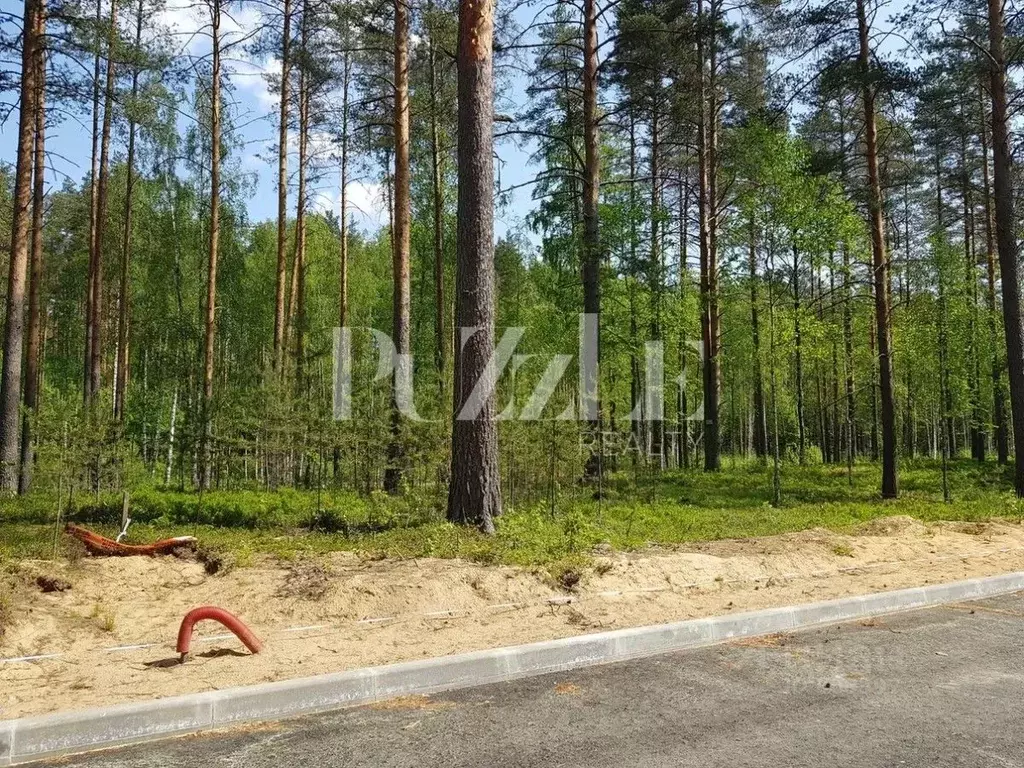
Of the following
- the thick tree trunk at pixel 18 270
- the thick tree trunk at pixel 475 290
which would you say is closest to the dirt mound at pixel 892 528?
the thick tree trunk at pixel 475 290

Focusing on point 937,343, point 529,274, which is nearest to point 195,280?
point 529,274

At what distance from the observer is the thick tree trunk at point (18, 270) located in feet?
47.3

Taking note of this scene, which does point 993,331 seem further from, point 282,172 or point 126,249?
point 126,249

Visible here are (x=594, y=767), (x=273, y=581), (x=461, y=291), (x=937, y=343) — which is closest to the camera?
(x=594, y=767)

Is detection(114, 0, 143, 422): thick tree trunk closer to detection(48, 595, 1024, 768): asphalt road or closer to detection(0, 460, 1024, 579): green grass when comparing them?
detection(0, 460, 1024, 579): green grass

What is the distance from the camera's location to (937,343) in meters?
18.1

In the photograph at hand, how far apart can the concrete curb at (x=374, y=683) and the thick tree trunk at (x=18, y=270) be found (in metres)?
12.6

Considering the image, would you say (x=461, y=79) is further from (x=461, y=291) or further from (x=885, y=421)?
(x=885, y=421)

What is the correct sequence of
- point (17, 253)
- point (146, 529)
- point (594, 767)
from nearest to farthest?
point (594, 767)
point (146, 529)
point (17, 253)

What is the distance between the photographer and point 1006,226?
1664cm

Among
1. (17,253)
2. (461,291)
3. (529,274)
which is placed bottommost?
(461,291)

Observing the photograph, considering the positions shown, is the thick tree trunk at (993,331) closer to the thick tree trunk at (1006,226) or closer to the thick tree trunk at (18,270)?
the thick tree trunk at (1006,226)

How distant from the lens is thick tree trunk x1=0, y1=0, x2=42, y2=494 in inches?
567

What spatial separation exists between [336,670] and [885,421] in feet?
50.2
